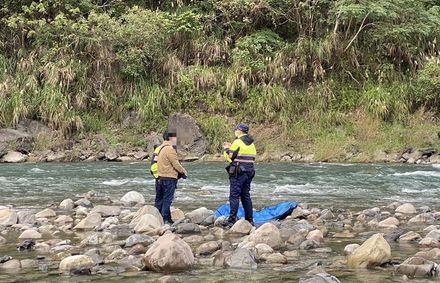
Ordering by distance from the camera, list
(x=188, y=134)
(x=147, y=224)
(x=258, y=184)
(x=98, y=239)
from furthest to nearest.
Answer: (x=188, y=134), (x=258, y=184), (x=147, y=224), (x=98, y=239)

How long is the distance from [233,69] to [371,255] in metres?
16.1

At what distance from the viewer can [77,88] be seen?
2111 cm

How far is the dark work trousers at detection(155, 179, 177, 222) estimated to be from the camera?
27.1ft

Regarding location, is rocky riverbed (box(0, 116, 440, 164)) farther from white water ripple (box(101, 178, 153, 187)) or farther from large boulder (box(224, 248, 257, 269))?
large boulder (box(224, 248, 257, 269))

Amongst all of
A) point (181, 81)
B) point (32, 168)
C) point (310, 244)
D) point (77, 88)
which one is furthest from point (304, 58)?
point (310, 244)

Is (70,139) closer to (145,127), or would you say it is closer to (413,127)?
(145,127)

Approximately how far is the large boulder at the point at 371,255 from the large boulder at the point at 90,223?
3720 millimetres

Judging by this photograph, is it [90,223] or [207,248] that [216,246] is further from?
[90,223]

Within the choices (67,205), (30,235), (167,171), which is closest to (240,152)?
(167,171)

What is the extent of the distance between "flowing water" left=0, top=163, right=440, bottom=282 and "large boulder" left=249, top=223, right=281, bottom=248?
0.64 m

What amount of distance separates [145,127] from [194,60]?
3336 millimetres

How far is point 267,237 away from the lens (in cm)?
636

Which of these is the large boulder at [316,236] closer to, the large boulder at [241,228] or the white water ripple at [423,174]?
the large boulder at [241,228]

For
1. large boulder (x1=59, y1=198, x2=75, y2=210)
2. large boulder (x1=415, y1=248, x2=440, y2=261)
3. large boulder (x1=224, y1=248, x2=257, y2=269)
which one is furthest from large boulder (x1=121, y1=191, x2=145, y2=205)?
large boulder (x1=415, y1=248, x2=440, y2=261)
